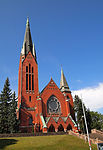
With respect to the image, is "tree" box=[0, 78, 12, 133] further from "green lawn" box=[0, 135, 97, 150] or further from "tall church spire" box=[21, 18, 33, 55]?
"tall church spire" box=[21, 18, 33, 55]

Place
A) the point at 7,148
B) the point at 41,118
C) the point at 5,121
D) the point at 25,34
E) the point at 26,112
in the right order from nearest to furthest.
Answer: the point at 7,148 < the point at 5,121 < the point at 41,118 < the point at 26,112 < the point at 25,34

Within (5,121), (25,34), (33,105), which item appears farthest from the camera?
(25,34)

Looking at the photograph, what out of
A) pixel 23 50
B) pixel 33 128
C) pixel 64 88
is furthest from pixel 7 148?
pixel 23 50

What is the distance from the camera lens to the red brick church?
38750 millimetres

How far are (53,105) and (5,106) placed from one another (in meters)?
14.1

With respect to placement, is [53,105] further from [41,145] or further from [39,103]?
[41,145]

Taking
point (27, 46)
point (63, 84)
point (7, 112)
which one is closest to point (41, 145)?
point (7, 112)

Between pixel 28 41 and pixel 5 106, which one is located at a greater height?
pixel 28 41

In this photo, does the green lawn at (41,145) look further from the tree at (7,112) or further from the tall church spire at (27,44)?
the tall church spire at (27,44)

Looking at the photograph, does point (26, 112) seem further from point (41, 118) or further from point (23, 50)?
point (23, 50)

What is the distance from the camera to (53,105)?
44062 millimetres

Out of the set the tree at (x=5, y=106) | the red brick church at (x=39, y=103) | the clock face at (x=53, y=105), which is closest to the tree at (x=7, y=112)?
the tree at (x=5, y=106)

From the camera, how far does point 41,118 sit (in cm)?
3853

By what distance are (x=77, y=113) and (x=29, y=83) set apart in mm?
18137
